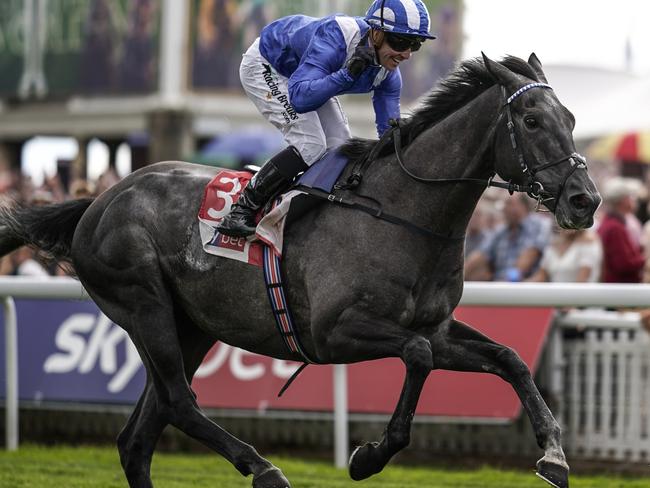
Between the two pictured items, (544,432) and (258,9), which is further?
(258,9)

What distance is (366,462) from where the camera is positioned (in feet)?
15.4

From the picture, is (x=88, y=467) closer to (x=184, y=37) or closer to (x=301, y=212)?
(x=301, y=212)

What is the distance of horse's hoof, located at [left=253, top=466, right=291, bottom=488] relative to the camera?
485 cm

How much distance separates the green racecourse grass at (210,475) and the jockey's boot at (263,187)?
1.76 m

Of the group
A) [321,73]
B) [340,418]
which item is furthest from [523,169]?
[340,418]

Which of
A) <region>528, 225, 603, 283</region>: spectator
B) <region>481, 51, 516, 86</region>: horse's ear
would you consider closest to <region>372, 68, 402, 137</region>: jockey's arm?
<region>481, 51, 516, 86</region>: horse's ear

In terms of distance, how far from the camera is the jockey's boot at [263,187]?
5035mm

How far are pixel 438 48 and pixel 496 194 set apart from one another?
19.5 metres

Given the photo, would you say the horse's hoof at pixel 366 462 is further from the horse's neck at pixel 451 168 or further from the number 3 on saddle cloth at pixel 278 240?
the horse's neck at pixel 451 168

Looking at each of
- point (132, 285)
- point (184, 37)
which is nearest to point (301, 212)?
point (132, 285)

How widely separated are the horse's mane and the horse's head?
9cm

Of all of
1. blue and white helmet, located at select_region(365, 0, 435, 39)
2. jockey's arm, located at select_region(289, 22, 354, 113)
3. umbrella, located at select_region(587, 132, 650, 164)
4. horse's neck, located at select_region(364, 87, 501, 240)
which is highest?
blue and white helmet, located at select_region(365, 0, 435, 39)

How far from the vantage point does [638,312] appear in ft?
23.9

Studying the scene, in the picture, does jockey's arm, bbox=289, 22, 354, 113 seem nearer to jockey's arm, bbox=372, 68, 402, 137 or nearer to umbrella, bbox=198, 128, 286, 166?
jockey's arm, bbox=372, 68, 402, 137
